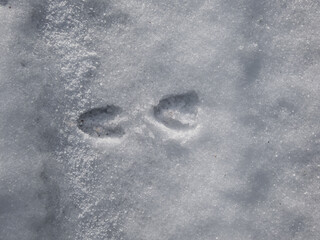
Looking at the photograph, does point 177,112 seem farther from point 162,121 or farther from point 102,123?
point 102,123

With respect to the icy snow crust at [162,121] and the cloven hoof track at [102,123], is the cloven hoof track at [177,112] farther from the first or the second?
the cloven hoof track at [102,123]

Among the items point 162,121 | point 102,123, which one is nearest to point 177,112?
point 162,121

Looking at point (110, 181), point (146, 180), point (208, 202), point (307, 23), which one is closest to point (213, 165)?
point (208, 202)

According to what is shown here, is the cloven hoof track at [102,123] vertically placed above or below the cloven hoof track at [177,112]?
below

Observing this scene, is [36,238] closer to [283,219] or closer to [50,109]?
[50,109]

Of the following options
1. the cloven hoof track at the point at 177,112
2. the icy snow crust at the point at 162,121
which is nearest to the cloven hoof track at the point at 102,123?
the icy snow crust at the point at 162,121

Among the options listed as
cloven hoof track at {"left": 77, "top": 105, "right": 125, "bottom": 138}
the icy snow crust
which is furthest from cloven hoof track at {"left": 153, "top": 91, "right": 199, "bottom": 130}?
cloven hoof track at {"left": 77, "top": 105, "right": 125, "bottom": 138}

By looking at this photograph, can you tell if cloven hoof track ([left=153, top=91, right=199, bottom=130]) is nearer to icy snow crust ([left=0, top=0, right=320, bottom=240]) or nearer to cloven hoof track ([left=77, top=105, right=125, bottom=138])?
icy snow crust ([left=0, top=0, right=320, bottom=240])
